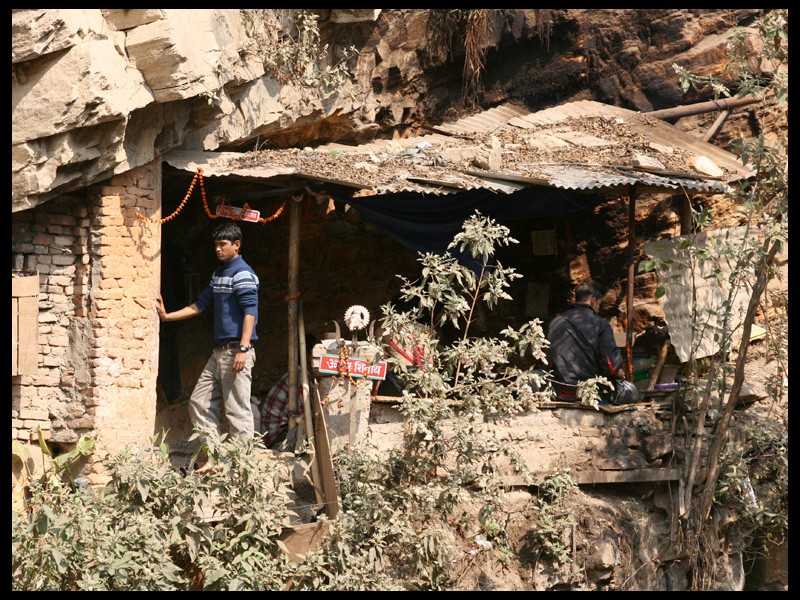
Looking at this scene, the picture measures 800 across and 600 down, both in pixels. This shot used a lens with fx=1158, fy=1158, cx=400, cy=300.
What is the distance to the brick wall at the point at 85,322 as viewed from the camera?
8.98 m

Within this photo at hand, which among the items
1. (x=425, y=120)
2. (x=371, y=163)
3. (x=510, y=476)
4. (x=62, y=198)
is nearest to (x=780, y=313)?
(x=510, y=476)

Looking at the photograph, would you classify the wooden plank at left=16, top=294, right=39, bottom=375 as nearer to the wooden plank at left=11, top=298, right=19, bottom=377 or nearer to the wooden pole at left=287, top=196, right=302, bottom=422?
the wooden plank at left=11, top=298, right=19, bottom=377

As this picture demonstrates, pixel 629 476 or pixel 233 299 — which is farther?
pixel 629 476

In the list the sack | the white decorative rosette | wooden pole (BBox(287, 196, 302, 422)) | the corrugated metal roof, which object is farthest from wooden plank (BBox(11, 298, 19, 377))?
the sack

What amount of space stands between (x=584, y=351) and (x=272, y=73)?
372 centimetres

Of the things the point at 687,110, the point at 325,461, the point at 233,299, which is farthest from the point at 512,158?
the point at 325,461

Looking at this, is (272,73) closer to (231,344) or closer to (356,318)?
(356,318)

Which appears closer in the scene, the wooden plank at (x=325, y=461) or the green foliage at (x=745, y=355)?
the wooden plank at (x=325, y=461)

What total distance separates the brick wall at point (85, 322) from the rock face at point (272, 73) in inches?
16.2

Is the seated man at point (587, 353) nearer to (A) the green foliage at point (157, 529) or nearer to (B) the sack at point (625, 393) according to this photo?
(B) the sack at point (625, 393)

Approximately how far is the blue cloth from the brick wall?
2.22 ft

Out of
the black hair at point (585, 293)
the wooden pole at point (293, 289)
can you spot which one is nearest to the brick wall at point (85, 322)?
the wooden pole at point (293, 289)

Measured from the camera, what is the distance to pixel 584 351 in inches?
396

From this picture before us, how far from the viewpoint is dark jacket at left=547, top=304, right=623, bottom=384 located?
33.0 feet
